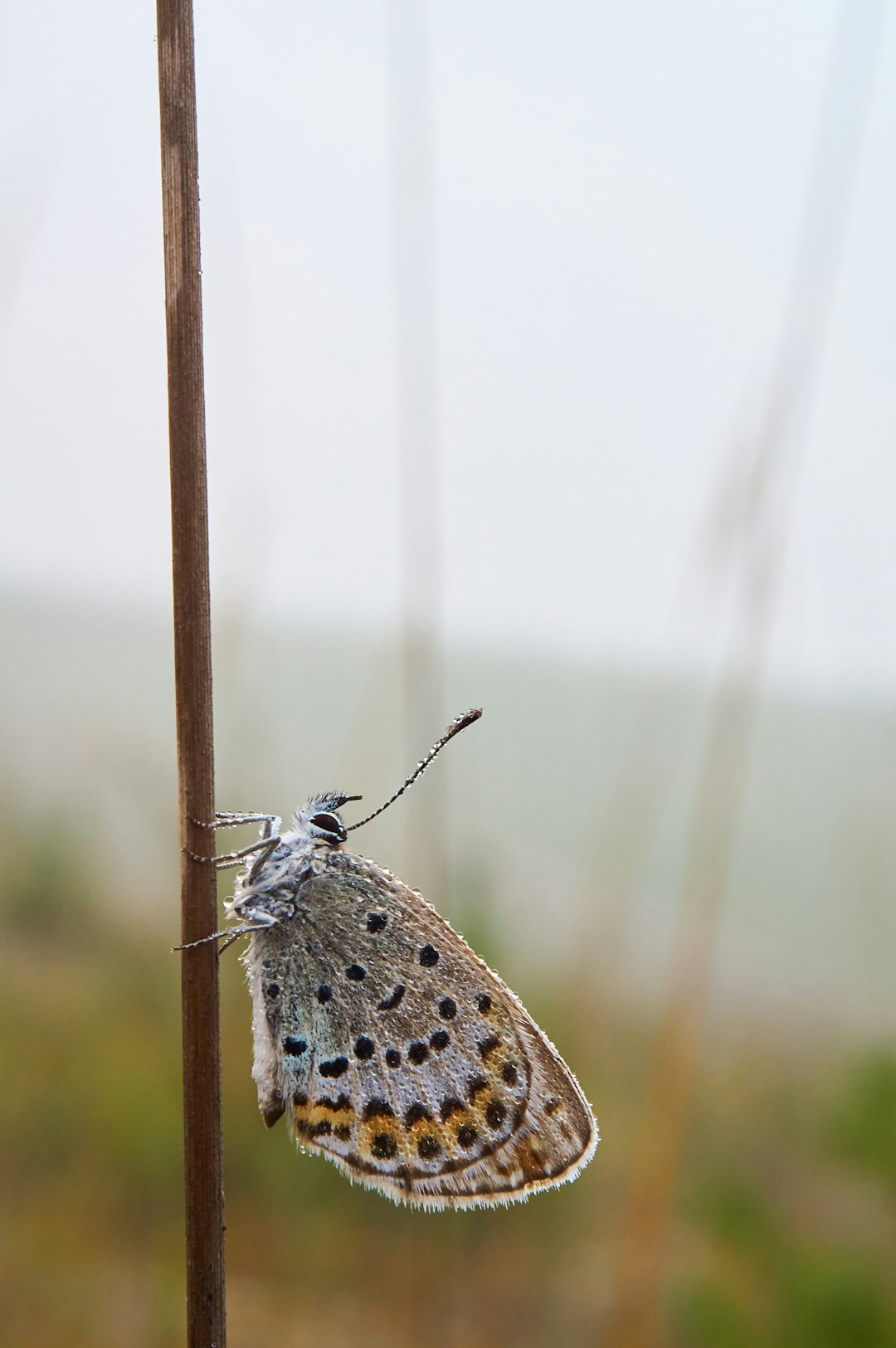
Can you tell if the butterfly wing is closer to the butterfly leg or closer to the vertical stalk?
the butterfly leg

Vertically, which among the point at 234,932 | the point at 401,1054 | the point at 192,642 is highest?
the point at 192,642

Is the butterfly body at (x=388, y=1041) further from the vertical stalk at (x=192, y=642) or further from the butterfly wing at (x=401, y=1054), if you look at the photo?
the vertical stalk at (x=192, y=642)

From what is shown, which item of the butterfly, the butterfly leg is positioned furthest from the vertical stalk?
the butterfly

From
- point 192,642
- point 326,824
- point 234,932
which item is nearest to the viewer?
point 192,642

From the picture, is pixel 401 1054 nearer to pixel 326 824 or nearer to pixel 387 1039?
pixel 387 1039

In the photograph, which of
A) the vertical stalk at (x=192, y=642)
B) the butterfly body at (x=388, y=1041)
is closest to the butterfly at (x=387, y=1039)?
the butterfly body at (x=388, y=1041)

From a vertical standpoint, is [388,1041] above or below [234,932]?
below

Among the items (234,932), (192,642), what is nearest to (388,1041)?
(234,932)
